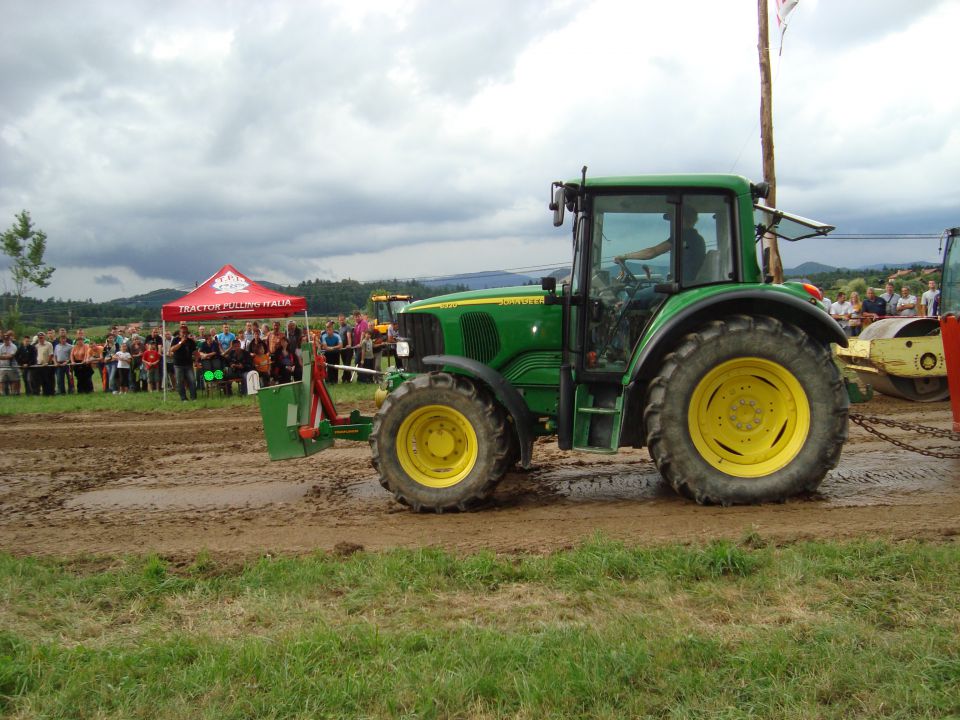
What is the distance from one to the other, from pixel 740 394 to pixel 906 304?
446 inches

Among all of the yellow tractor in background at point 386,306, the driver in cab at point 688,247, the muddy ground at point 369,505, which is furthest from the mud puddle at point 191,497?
the yellow tractor in background at point 386,306

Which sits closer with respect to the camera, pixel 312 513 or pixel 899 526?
pixel 899 526

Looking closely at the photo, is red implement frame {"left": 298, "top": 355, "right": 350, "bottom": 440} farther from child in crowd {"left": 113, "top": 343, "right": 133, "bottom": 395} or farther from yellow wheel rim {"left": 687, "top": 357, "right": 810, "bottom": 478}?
child in crowd {"left": 113, "top": 343, "right": 133, "bottom": 395}

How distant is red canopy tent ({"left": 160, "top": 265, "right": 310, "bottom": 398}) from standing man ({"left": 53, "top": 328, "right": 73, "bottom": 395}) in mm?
3317

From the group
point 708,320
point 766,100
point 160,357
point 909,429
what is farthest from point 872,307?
point 160,357

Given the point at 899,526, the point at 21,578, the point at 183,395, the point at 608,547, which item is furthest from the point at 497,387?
the point at 183,395

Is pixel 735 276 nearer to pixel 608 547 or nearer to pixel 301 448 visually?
pixel 608 547

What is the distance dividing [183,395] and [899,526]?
14.0 meters

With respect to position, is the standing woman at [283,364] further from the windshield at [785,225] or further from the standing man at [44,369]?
the windshield at [785,225]

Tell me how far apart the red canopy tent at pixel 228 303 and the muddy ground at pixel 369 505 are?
7.14m

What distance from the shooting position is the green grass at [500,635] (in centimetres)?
323

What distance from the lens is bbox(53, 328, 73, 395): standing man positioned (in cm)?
1866

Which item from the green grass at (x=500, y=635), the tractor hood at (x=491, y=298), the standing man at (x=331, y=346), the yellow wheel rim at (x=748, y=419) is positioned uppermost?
the tractor hood at (x=491, y=298)

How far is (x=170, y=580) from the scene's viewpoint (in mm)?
4809
